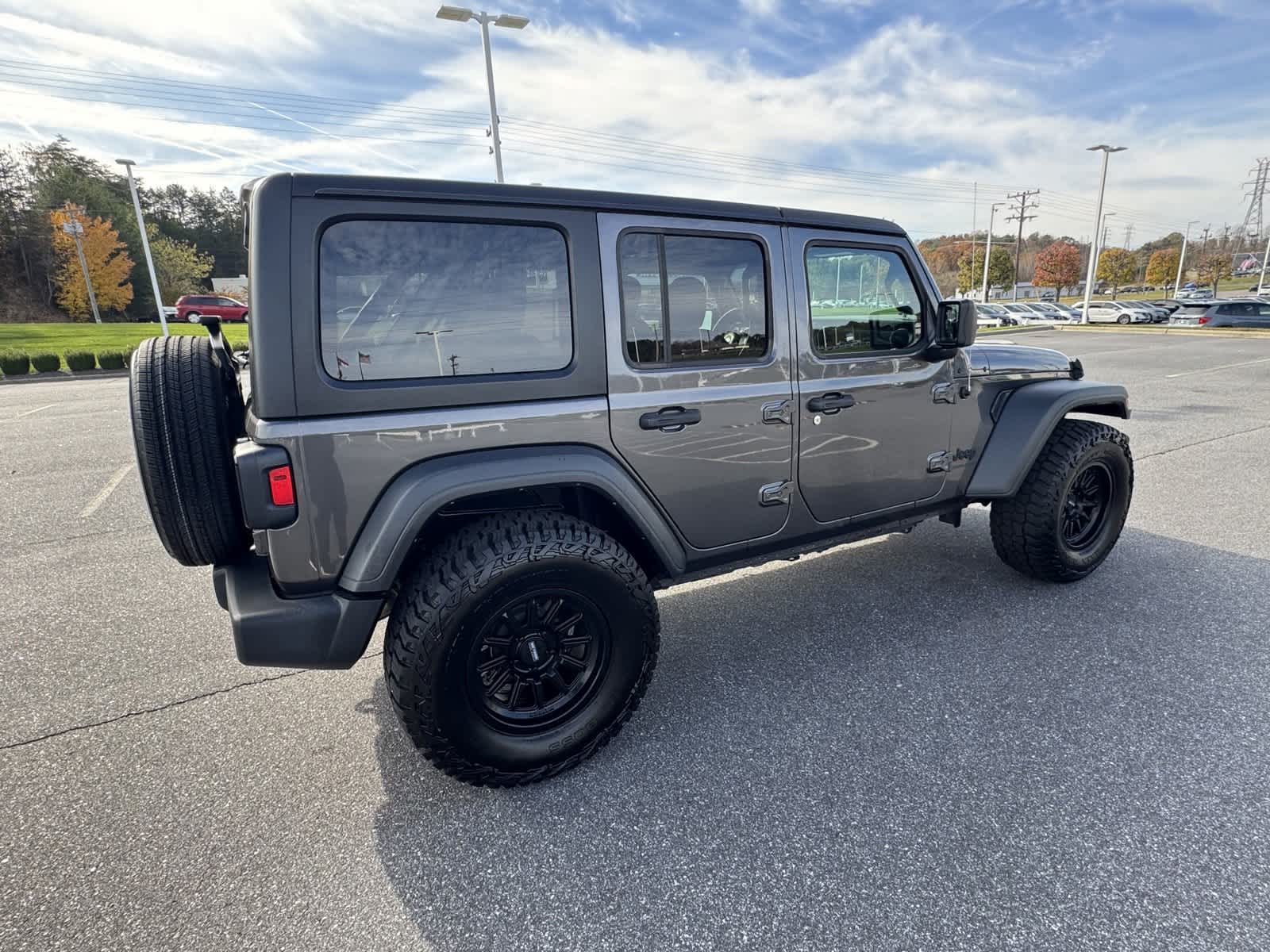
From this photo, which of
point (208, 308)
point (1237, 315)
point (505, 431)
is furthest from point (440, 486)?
point (208, 308)

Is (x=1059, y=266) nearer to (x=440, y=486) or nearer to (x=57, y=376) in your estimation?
(x=57, y=376)

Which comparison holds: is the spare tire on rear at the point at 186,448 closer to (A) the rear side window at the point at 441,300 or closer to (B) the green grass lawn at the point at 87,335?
(A) the rear side window at the point at 441,300

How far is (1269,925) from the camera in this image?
1.66 m

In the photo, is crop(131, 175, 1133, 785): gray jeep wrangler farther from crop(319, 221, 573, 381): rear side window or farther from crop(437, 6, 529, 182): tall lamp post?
crop(437, 6, 529, 182): tall lamp post

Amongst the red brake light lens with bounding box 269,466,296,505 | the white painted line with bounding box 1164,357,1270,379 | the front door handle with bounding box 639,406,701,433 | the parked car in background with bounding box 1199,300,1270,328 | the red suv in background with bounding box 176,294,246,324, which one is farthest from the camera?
the red suv in background with bounding box 176,294,246,324

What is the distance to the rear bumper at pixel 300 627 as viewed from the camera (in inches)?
77.7

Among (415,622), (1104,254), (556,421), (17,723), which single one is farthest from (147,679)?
(1104,254)

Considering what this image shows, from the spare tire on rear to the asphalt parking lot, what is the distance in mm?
879

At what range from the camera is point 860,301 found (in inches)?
116

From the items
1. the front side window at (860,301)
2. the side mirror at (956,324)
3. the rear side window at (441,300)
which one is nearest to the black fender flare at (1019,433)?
the side mirror at (956,324)

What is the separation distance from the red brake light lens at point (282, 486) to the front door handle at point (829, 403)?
193 centimetres

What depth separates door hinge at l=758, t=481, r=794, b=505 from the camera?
269 centimetres

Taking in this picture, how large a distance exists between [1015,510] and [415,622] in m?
3.10

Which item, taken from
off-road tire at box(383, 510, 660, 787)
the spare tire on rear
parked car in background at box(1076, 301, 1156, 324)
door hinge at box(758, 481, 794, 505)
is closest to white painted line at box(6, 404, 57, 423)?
the spare tire on rear
